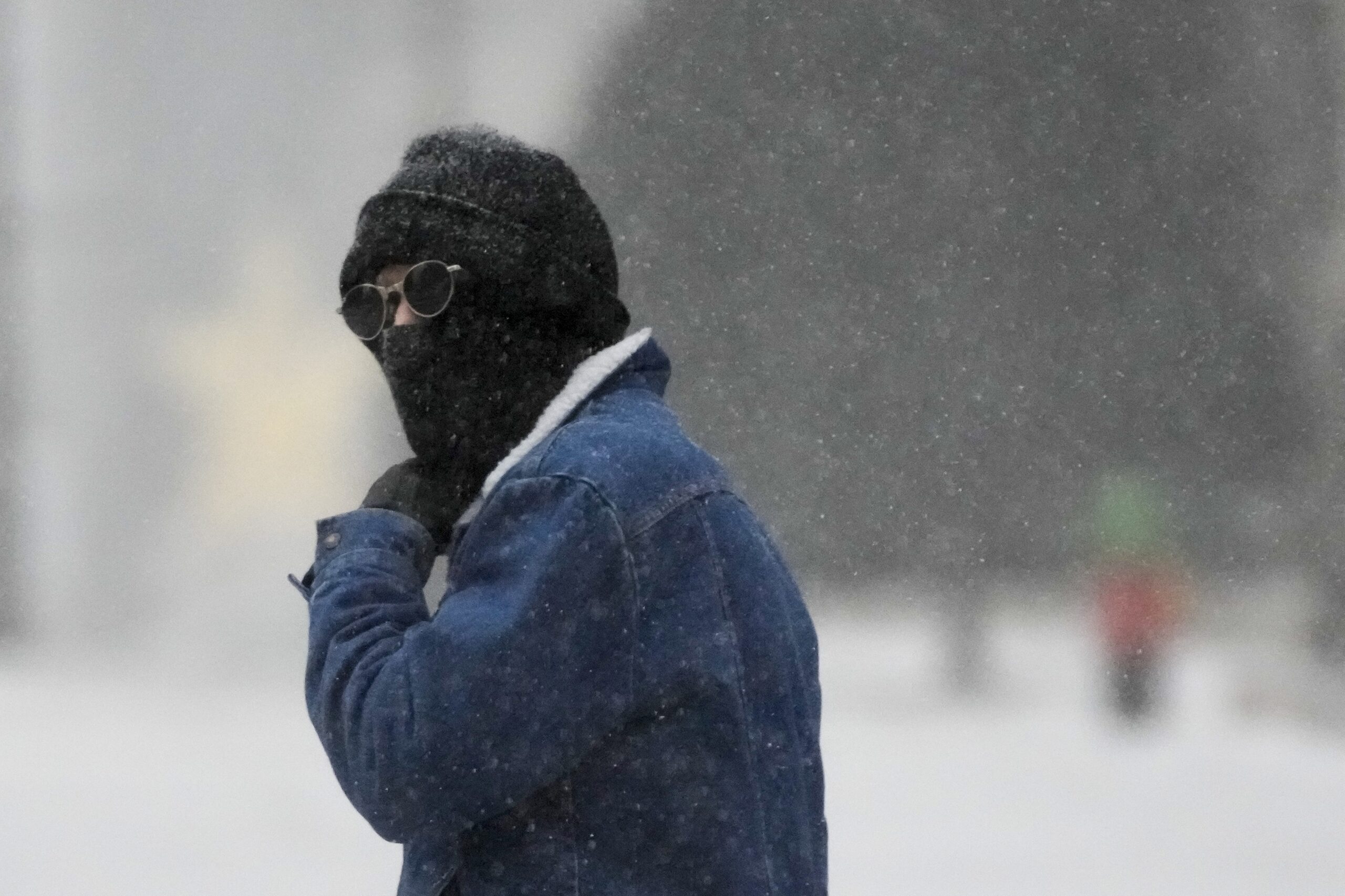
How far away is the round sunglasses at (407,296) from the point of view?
1596mm

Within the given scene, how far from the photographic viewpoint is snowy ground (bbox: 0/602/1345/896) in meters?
4.96

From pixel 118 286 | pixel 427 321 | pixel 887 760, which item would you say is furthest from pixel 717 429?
pixel 427 321

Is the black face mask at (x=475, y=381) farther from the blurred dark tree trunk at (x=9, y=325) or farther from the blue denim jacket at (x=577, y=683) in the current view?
the blurred dark tree trunk at (x=9, y=325)

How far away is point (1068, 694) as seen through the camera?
17.3 ft

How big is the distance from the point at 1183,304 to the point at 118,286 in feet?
12.4

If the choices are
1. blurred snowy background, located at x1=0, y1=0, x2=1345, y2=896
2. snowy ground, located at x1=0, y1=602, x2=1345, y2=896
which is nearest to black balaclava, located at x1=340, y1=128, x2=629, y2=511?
snowy ground, located at x1=0, y1=602, x2=1345, y2=896

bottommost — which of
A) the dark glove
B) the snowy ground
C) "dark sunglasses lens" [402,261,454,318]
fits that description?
the dark glove

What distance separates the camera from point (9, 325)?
550 centimetres

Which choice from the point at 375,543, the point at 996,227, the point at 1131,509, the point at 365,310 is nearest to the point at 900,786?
the point at 1131,509

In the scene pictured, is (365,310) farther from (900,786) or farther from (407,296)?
(900,786)

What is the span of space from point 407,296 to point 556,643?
1.53ft

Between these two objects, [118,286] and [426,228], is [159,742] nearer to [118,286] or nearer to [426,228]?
[118,286]

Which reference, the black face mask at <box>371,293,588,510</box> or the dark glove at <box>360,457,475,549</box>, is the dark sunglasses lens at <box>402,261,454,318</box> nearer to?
the black face mask at <box>371,293,588,510</box>

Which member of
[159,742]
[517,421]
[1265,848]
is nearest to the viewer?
[517,421]
